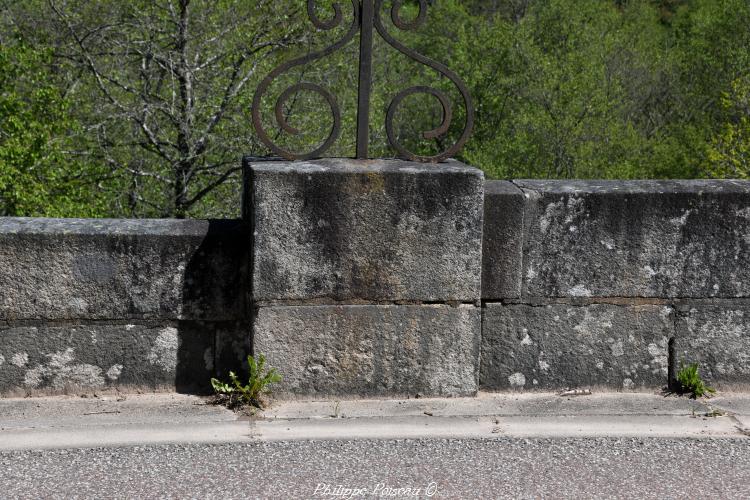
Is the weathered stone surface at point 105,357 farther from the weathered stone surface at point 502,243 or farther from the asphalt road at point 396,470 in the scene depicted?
the weathered stone surface at point 502,243

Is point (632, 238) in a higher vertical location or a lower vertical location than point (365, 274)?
higher

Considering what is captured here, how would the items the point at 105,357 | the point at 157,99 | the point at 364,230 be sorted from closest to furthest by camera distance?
the point at 364,230 < the point at 105,357 < the point at 157,99

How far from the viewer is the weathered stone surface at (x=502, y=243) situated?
4.26 metres

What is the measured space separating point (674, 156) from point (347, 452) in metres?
21.8

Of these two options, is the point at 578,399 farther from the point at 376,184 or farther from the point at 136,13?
the point at 136,13

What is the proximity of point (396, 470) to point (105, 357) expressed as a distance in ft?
4.58

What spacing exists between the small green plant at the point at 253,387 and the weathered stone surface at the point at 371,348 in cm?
5

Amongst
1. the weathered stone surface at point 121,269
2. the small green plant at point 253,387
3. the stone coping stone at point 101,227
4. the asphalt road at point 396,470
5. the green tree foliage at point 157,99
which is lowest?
the asphalt road at point 396,470

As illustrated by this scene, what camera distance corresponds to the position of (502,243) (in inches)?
169

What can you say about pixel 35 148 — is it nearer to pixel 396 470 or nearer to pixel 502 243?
pixel 502 243

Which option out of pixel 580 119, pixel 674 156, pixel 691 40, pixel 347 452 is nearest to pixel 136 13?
pixel 347 452

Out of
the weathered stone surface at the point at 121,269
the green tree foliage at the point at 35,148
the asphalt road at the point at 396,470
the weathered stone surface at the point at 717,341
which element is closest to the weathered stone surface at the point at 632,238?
the weathered stone surface at the point at 717,341

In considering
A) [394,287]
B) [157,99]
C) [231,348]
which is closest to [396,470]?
[394,287]

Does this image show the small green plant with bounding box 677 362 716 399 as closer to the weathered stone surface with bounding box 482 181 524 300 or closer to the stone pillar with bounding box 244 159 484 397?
the weathered stone surface with bounding box 482 181 524 300
